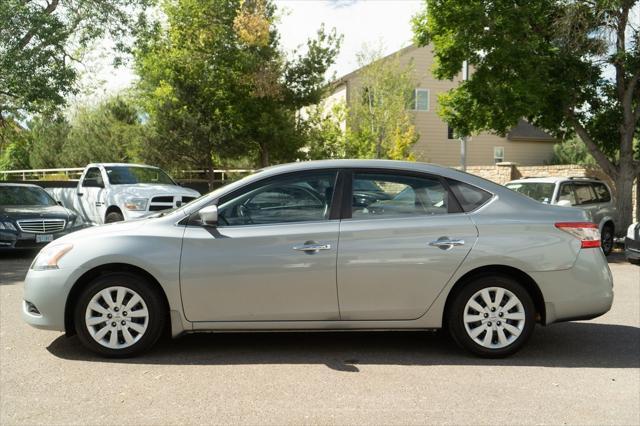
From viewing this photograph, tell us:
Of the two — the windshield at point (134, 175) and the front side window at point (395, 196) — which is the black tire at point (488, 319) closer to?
the front side window at point (395, 196)

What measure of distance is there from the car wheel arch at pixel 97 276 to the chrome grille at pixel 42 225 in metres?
7.04

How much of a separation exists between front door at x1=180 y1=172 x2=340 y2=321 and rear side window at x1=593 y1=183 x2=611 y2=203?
10330mm

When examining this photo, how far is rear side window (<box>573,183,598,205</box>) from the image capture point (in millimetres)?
13047

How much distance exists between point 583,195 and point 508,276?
9.01 meters

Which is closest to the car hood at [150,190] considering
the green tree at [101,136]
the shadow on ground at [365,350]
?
the shadow on ground at [365,350]

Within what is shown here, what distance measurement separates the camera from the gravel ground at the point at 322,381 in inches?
155

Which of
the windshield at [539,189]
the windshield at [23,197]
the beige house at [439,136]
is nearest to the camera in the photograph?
the windshield at [23,197]

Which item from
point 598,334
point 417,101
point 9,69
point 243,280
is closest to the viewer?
point 243,280

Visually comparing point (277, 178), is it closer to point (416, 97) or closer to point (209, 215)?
point (209, 215)

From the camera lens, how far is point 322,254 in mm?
4980

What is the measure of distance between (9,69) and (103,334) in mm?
13605

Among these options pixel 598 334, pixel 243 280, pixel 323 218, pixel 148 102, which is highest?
pixel 148 102

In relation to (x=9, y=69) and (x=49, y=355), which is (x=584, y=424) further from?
(x=9, y=69)

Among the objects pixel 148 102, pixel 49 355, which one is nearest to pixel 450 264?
pixel 49 355
